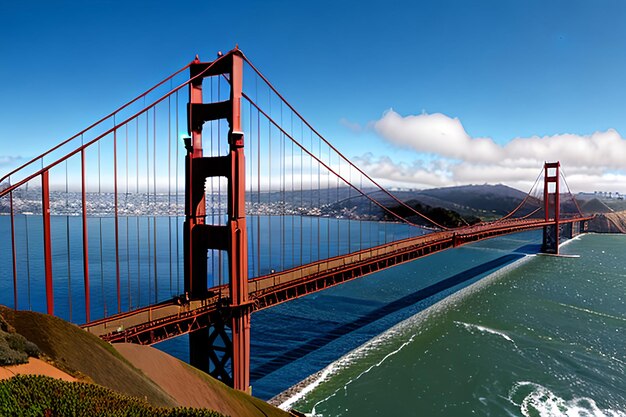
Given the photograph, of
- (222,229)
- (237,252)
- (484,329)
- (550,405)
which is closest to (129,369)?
(237,252)

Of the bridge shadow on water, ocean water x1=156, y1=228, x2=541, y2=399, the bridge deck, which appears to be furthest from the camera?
the bridge shadow on water

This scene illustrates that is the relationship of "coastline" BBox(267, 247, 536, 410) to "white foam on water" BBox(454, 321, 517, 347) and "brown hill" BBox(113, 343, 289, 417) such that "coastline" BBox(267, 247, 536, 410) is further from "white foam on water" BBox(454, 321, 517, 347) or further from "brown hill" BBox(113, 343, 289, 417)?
"brown hill" BBox(113, 343, 289, 417)

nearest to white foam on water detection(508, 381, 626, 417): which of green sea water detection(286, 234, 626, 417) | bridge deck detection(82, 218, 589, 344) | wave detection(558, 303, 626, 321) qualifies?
green sea water detection(286, 234, 626, 417)

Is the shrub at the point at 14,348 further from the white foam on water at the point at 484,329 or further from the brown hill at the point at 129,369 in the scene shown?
the white foam on water at the point at 484,329

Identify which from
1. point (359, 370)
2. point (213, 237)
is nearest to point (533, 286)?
point (359, 370)

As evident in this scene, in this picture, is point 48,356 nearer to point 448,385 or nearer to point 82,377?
point 82,377

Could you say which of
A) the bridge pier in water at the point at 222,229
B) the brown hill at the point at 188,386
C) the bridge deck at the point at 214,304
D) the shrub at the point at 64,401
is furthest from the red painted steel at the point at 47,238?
the bridge pier in water at the point at 222,229

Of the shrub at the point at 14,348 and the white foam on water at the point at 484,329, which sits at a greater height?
the shrub at the point at 14,348
